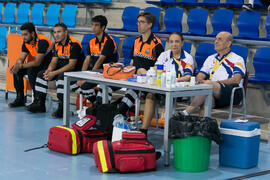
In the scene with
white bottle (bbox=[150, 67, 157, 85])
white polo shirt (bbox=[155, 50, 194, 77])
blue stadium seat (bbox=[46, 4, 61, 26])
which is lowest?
white bottle (bbox=[150, 67, 157, 85])

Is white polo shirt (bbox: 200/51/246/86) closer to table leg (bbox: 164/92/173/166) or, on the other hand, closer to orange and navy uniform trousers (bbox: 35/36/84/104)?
table leg (bbox: 164/92/173/166)

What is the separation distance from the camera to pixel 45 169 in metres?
4.18

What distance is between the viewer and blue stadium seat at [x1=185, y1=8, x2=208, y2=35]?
7.89 metres

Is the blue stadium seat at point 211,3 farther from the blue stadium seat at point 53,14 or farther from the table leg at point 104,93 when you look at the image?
the blue stadium seat at point 53,14

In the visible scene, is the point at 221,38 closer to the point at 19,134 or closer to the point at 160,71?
the point at 160,71

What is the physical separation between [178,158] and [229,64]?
5.18 feet

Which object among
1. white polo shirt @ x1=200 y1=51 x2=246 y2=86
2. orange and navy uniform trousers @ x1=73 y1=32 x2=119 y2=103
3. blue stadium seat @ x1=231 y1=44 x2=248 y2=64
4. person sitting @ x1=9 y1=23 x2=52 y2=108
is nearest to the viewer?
white polo shirt @ x1=200 y1=51 x2=246 y2=86

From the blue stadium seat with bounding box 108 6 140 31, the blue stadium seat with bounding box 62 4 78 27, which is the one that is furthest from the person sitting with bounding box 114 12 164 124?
the blue stadium seat with bounding box 62 4 78 27

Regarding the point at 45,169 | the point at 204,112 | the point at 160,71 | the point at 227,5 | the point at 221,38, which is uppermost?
the point at 227,5

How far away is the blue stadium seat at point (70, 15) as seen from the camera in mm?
10250

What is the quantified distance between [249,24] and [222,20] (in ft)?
1.56

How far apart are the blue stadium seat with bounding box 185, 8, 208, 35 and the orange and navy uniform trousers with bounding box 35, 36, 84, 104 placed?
2.04 metres

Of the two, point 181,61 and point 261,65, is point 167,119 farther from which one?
point 261,65

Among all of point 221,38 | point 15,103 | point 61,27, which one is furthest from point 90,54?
point 221,38
